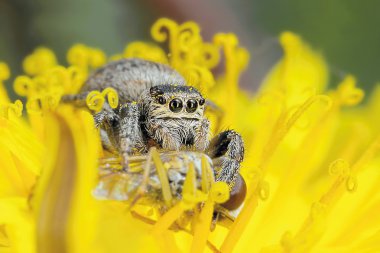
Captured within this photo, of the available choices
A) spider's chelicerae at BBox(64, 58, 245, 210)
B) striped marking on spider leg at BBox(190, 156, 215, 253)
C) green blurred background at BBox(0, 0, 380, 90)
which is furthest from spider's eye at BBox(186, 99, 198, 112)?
green blurred background at BBox(0, 0, 380, 90)

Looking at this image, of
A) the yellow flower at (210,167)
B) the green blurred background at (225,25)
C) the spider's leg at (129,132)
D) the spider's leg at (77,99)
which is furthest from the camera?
the green blurred background at (225,25)

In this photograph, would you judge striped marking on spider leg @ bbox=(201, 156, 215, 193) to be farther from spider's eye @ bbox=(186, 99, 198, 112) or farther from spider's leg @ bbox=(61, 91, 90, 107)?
spider's leg @ bbox=(61, 91, 90, 107)

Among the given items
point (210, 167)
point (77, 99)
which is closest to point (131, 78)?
point (77, 99)

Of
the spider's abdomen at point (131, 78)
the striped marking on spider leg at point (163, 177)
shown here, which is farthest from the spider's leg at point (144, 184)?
the spider's abdomen at point (131, 78)

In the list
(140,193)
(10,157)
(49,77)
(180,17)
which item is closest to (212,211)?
Answer: (140,193)

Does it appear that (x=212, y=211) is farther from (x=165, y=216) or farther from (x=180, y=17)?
(x=180, y=17)

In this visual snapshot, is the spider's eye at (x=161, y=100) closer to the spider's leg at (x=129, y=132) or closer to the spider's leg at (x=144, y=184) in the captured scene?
the spider's leg at (x=129, y=132)

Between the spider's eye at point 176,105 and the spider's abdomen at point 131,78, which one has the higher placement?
the spider's abdomen at point 131,78

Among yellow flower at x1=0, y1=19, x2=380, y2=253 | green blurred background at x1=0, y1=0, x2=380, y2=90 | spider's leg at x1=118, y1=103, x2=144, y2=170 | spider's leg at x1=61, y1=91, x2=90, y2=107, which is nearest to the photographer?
yellow flower at x1=0, y1=19, x2=380, y2=253
